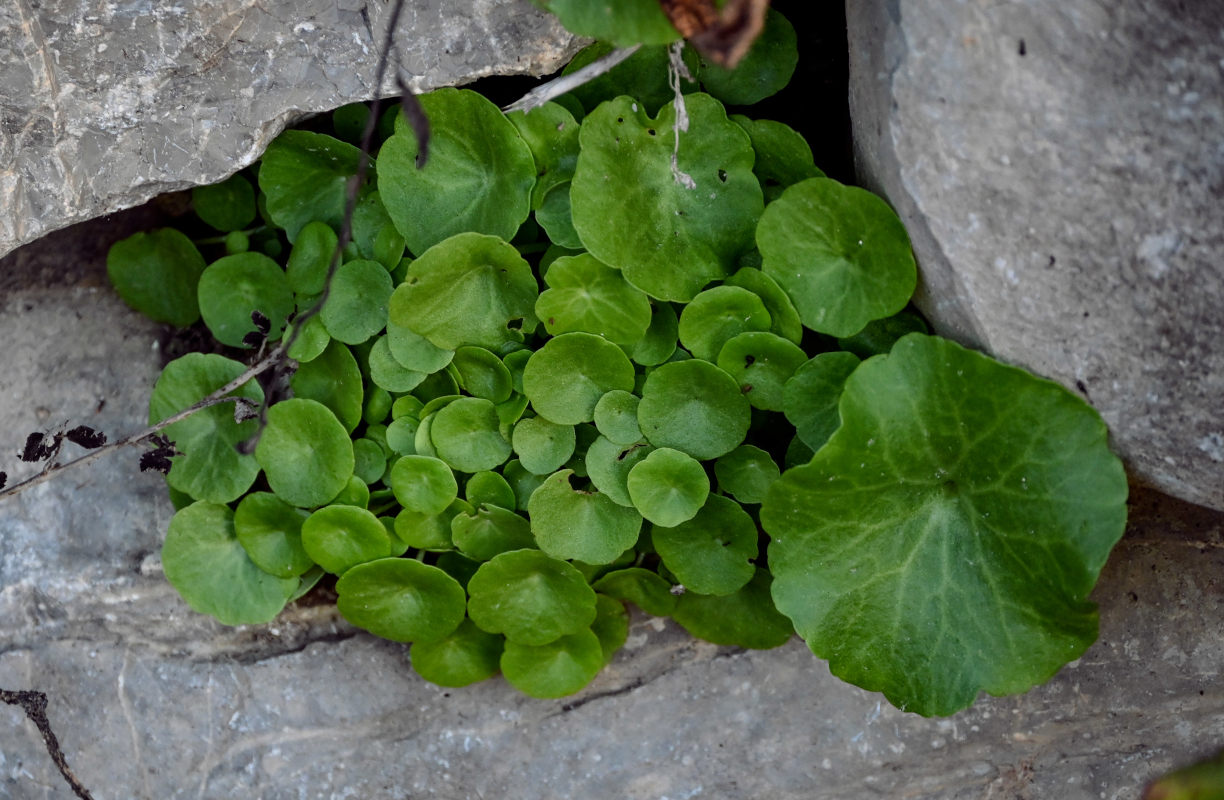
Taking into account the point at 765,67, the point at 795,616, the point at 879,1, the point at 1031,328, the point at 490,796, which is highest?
the point at 879,1

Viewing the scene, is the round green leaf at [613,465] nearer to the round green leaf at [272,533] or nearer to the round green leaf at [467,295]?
the round green leaf at [467,295]

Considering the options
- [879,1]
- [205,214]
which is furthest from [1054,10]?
[205,214]

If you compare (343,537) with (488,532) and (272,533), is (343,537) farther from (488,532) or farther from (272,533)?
(488,532)

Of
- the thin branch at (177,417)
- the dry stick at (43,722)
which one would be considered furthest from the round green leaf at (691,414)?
the dry stick at (43,722)

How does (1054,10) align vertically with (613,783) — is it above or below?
above

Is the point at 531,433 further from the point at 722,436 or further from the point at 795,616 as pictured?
the point at 795,616

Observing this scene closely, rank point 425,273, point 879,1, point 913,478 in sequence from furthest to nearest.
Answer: point 425,273, point 913,478, point 879,1
